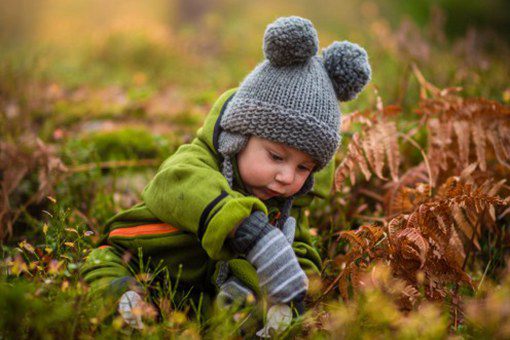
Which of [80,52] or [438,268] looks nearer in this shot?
[438,268]

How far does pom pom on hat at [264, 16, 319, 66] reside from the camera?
227cm

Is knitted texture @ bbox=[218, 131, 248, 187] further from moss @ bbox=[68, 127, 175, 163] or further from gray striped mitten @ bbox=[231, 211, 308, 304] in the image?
moss @ bbox=[68, 127, 175, 163]

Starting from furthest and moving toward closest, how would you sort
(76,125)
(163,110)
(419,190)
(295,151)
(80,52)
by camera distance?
(80,52)
(163,110)
(76,125)
(419,190)
(295,151)

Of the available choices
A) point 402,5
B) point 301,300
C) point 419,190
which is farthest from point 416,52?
point 402,5

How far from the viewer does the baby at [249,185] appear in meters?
2.00

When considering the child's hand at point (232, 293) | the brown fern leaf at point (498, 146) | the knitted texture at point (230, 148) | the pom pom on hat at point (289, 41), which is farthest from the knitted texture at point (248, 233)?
the brown fern leaf at point (498, 146)

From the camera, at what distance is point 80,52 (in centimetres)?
935

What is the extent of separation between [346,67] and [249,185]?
767 mm

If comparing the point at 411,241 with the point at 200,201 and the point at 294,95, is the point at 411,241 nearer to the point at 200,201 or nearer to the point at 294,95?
the point at 294,95

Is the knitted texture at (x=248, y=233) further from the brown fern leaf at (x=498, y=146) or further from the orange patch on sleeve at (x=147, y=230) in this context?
the brown fern leaf at (x=498, y=146)

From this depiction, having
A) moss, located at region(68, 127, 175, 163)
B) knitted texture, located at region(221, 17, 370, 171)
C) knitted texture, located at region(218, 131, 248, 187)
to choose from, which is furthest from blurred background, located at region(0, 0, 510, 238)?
knitted texture, located at region(218, 131, 248, 187)

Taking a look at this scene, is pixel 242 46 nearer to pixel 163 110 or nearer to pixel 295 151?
pixel 163 110

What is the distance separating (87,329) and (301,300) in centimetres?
85

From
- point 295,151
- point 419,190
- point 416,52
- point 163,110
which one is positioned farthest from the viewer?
point 163,110
